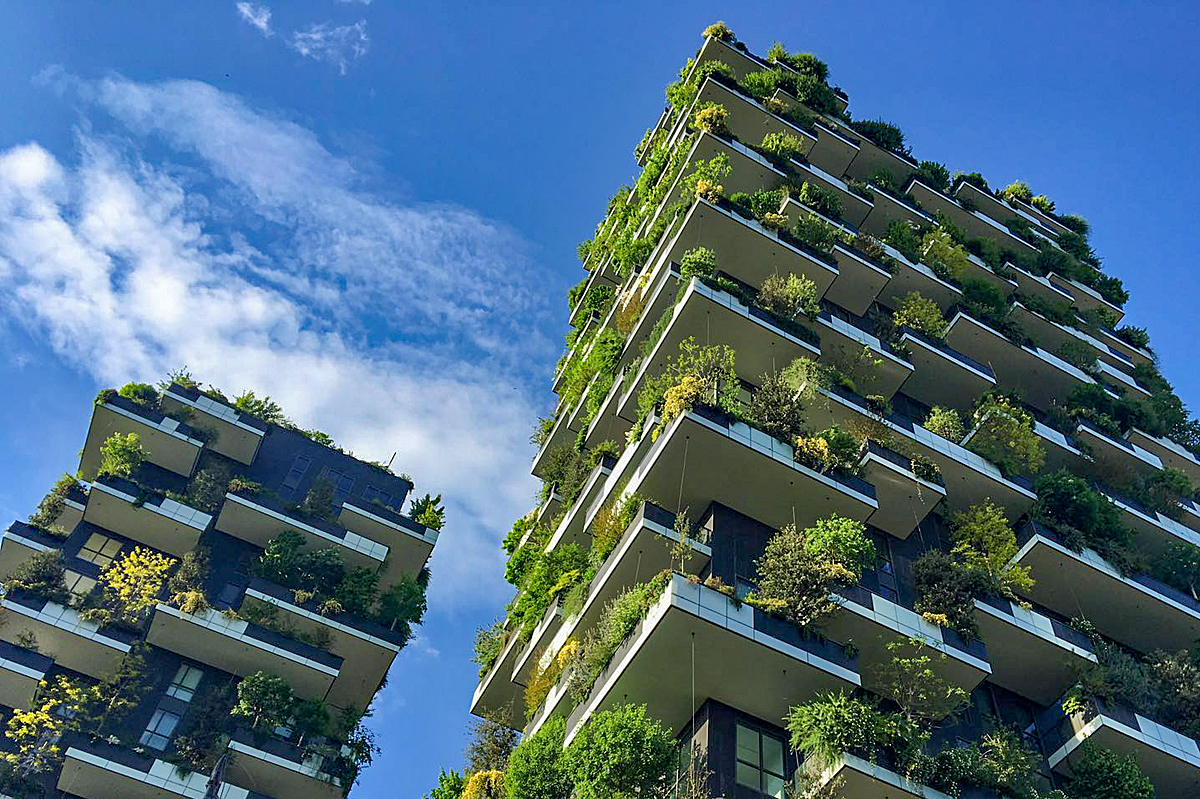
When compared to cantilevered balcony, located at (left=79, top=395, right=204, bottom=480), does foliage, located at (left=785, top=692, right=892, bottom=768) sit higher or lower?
lower

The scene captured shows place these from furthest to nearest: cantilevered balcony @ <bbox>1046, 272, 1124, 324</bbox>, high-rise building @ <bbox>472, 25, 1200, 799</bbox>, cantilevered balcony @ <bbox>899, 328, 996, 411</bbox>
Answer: cantilevered balcony @ <bbox>1046, 272, 1124, 324</bbox> < cantilevered balcony @ <bbox>899, 328, 996, 411</bbox> < high-rise building @ <bbox>472, 25, 1200, 799</bbox>

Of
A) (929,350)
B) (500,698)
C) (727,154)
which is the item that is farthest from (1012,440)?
(500,698)

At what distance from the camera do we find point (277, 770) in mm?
31391

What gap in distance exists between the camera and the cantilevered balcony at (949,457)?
29578 mm

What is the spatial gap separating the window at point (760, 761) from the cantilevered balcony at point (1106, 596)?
→ 428 inches

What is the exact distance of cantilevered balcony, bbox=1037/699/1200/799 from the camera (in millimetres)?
23906

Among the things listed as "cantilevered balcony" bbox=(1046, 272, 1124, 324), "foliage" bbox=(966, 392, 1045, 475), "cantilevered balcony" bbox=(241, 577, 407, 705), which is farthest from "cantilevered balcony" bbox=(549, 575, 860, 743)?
"cantilevered balcony" bbox=(1046, 272, 1124, 324)

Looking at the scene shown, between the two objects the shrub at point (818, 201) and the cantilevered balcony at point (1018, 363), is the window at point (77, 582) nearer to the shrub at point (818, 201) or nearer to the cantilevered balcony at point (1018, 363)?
the shrub at point (818, 201)

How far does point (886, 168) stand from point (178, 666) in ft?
122

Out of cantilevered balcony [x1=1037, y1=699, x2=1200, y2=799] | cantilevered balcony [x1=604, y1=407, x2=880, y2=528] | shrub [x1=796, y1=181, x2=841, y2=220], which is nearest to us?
cantilevered balcony [x1=1037, y1=699, x2=1200, y2=799]

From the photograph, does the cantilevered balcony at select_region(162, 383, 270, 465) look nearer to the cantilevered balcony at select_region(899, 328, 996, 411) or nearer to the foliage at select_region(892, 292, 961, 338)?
the cantilevered balcony at select_region(899, 328, 996, 411)

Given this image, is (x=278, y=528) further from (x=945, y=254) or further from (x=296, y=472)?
(x=945, y=254)

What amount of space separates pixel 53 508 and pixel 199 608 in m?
8.32

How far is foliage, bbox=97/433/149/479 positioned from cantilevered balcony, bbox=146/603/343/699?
7603 mm
